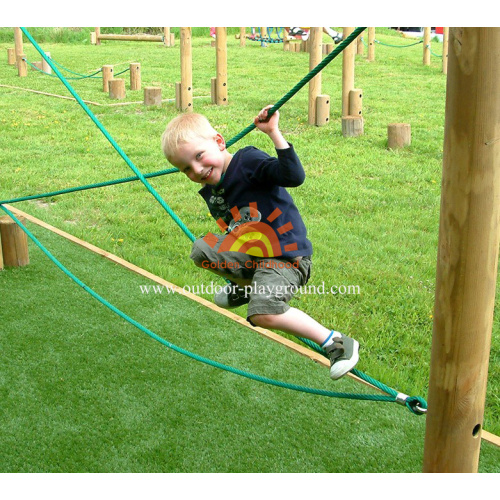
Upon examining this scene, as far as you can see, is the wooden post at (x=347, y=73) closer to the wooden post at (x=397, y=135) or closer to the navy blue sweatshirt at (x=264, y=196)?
the wooden post at (x=397, y=135)

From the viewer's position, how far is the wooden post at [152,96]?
10336 mm

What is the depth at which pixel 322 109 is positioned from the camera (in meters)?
8.80

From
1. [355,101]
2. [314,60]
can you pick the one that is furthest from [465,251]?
[314,60]

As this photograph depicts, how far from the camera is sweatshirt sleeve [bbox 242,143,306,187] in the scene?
91.0 inches

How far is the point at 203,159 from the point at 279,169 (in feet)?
1.02

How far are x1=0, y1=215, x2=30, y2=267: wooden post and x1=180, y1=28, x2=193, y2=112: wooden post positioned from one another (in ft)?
17.1

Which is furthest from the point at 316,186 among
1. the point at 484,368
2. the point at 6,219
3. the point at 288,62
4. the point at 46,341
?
the point at 288,62

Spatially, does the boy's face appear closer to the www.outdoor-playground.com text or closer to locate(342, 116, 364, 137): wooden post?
the www.outdoor-playground.com text

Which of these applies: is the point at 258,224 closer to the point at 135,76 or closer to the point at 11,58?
the point at 135,76

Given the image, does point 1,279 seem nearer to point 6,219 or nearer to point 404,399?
point 6,219

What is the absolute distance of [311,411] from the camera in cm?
315

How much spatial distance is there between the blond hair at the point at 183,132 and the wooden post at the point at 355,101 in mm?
6470

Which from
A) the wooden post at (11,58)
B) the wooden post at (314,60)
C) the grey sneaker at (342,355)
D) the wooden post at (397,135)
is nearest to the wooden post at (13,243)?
the grey sneaker at (342,355)

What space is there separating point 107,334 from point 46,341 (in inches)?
13.2
